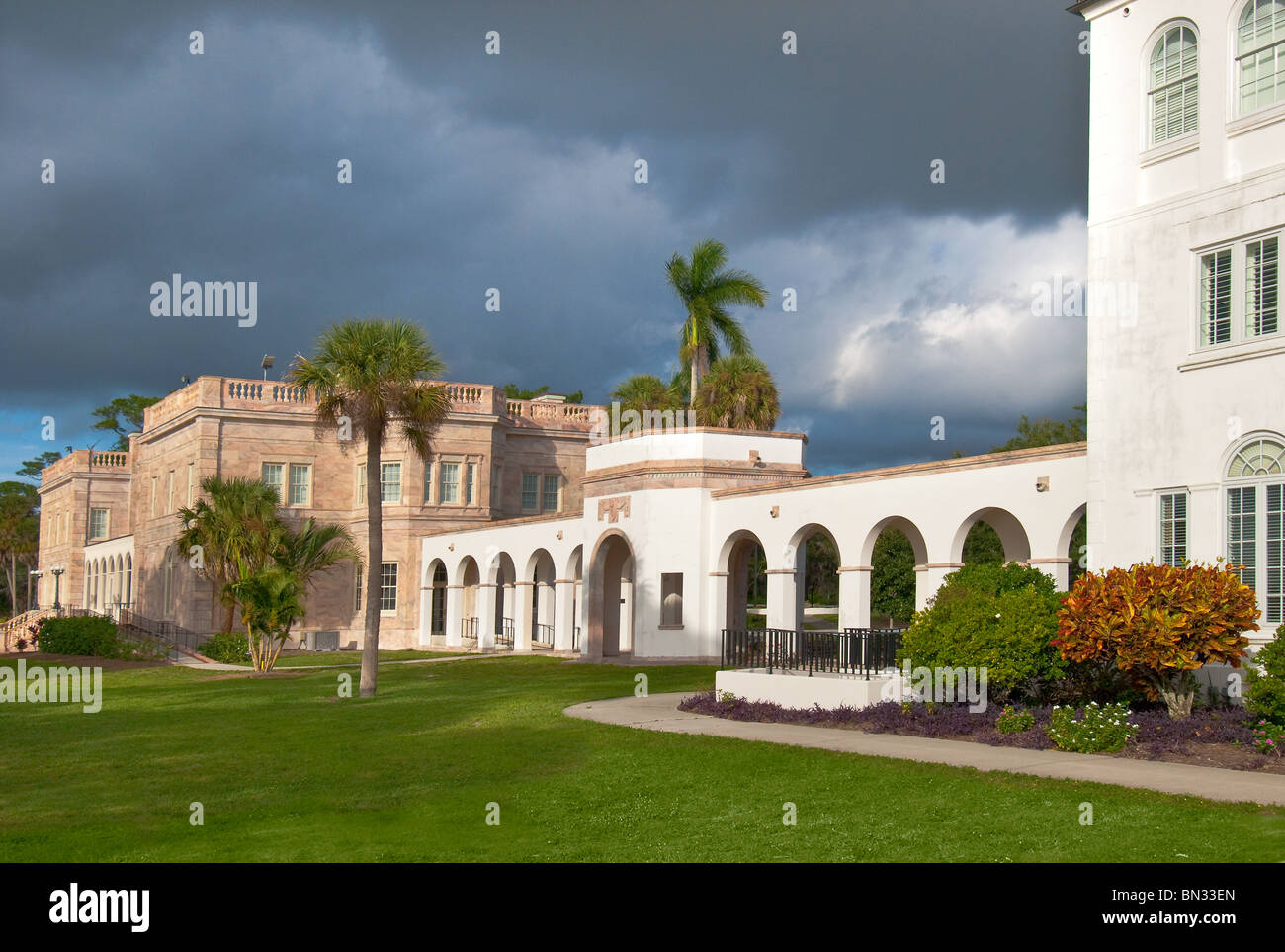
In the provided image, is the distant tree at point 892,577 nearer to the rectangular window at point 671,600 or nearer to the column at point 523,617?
the column at point 523,617

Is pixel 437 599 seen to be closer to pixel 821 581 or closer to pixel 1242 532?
pixel 821 581

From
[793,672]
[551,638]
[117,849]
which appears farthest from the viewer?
[551,638]

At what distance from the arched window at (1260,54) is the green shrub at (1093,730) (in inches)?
311

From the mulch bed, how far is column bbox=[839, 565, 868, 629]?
300 inches

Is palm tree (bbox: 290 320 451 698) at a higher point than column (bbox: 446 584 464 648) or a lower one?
higher

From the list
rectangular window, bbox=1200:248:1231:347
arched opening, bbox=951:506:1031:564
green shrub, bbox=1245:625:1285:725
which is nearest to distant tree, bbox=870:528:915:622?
arched opening, bbox=951:506:1031:564

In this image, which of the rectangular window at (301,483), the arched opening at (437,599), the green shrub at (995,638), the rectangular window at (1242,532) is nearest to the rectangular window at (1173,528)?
the rectangular window at (1242,532)

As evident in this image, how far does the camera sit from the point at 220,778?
533 inches

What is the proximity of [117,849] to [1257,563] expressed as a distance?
1321 centimetres

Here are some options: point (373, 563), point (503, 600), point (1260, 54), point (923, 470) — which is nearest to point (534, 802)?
point (373, 563)

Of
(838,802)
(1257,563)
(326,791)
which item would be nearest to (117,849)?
(326,791)

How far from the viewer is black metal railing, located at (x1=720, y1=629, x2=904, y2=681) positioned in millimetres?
18812

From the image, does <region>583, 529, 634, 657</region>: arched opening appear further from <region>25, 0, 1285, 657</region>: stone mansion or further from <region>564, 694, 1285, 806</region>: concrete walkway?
<region>564, 694, 1285, 806</region>: concrete walkway
